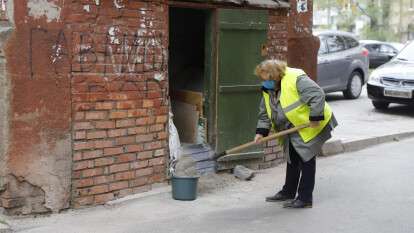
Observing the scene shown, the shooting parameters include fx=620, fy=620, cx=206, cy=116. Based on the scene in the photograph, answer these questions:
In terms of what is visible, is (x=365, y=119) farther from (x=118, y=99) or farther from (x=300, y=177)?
(x=118, y=99)

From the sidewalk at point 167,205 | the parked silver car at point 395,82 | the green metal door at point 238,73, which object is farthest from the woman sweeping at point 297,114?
the parked silver car at point 395,82

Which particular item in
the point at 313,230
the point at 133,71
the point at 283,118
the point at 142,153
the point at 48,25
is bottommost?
the point at 313,230

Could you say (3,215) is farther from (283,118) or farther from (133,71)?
(283,118)

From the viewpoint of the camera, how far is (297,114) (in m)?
6.04

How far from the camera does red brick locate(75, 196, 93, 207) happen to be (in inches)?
234

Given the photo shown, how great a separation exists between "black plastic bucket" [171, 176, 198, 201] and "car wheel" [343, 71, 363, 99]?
938 centimetres

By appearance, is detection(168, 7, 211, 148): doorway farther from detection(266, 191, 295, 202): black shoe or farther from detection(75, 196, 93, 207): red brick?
detection(75, 196, 93, 207): red brick

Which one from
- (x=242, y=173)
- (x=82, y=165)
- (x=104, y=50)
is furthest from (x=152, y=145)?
(x=242, y=173)

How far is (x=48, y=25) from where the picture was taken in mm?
5578

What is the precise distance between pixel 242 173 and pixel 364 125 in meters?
4.83

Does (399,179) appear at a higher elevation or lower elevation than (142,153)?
lower

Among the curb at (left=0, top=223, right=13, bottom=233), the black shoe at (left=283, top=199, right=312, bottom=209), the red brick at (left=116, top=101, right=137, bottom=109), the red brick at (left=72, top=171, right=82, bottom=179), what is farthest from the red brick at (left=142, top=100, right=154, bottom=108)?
the curb at (left=0, top=223, right=13, bottom=233)

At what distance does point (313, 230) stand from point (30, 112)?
2718 millimetres

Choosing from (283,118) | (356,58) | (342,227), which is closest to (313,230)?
(342,227)
